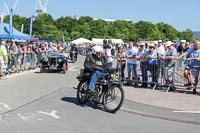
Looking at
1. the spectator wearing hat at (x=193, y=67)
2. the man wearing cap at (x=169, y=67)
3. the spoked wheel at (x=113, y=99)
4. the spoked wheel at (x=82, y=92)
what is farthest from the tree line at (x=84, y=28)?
the spoked wheel at (x=113, y=99)

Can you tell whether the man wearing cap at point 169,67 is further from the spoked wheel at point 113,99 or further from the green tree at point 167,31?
the green tree at point 167,31

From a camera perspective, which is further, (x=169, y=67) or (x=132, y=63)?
(x=132, y=63)

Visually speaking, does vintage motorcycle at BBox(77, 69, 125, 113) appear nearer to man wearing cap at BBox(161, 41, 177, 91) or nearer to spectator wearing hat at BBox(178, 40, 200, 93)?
spectator wearing hat at BBox(178, 40, 200, 93)

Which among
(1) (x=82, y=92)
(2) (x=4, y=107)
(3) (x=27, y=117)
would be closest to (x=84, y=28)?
(1) (x=82, y=92)

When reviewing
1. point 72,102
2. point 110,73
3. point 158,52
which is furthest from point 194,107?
point 158,52

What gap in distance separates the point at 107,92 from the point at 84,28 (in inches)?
3462

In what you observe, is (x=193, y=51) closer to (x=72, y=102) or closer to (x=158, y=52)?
(x=158, y=52)

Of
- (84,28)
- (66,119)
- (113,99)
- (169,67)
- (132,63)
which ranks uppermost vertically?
(84,28)

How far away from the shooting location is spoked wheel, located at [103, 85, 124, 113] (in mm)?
9430

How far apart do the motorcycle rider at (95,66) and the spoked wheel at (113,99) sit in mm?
446

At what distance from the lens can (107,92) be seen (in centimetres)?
980

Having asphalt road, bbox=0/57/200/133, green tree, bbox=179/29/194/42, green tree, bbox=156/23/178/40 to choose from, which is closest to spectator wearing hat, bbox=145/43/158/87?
asphalt road, bbox=0/57/200/133

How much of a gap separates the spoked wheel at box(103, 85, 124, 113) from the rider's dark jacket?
0.61m

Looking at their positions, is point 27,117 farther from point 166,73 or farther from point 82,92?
point 166,73
